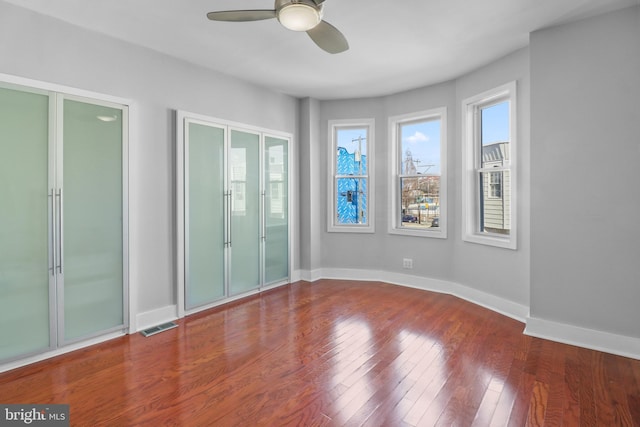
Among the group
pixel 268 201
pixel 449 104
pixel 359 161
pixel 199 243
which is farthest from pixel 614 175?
pixel 199 243

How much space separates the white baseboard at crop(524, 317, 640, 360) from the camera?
2686mm

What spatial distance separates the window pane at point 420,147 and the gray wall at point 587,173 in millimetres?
1552

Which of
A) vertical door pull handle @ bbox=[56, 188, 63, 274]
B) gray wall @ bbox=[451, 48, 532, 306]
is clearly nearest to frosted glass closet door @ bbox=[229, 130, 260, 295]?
vertical door pull handle @ bbox=[56, 188, 63, 274]

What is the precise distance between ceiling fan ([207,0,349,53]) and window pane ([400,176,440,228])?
2.80 meters

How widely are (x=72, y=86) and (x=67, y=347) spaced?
87.3 inches

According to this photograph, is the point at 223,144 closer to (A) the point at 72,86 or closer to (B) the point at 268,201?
(B) the point at 268,201

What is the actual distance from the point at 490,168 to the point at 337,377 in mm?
2957

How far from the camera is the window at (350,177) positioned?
513 centimetres

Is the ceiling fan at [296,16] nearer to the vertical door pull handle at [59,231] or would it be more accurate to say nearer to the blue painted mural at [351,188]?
the vertical door pull handle at [59,231]

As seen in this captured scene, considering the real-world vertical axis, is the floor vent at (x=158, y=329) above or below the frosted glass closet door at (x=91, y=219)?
below

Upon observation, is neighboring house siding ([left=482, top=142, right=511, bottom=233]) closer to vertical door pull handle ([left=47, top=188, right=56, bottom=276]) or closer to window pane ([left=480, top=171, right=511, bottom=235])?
window pane ([left=480, top=171, right=511, bottom=235])

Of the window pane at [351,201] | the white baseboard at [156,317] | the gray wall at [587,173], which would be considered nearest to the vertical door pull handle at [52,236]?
the white baseboard at [156,317]

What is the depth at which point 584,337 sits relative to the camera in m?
2.88

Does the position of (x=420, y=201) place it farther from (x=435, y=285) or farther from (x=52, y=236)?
(x=52, y=236)
